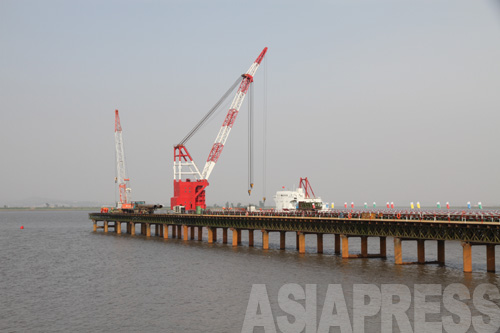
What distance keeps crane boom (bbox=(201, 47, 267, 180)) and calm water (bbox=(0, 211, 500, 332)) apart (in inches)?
1924

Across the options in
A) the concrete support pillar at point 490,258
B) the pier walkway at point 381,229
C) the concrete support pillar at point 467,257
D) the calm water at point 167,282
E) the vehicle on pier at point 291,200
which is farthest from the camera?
the vehicle on pier at point 291,200

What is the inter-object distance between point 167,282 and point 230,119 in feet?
270

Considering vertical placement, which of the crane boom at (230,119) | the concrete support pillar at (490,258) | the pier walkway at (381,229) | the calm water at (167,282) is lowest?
the calm water at (167,282)

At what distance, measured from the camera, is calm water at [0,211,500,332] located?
39.0 meters

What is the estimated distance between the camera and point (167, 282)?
181ft

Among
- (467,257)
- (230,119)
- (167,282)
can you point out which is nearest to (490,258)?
(467,257)

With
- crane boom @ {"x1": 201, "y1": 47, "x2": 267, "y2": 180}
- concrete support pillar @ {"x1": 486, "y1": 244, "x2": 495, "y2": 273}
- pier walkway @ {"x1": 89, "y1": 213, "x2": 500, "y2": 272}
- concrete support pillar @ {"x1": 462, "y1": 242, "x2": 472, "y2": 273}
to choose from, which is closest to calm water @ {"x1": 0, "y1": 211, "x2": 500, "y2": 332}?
concrete support pillar @ {"x1": 462, "y1": 242, "x2": 472, "y2": 273}

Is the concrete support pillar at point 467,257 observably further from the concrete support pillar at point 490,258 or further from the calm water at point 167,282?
the concrete support pillar at point 490,258

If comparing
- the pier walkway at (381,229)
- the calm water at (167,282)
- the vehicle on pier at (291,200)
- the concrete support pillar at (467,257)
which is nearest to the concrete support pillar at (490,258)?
the pier walkway at (381,229)

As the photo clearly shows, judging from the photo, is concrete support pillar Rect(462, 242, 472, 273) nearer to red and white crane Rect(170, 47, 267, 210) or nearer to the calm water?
the calm water

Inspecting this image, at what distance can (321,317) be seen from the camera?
3816 cm

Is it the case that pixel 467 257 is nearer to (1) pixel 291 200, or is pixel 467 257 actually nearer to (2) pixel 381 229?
(2) pixel 381 229

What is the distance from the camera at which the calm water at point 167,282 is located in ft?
128

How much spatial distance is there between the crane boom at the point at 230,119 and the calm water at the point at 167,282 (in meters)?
48.9
